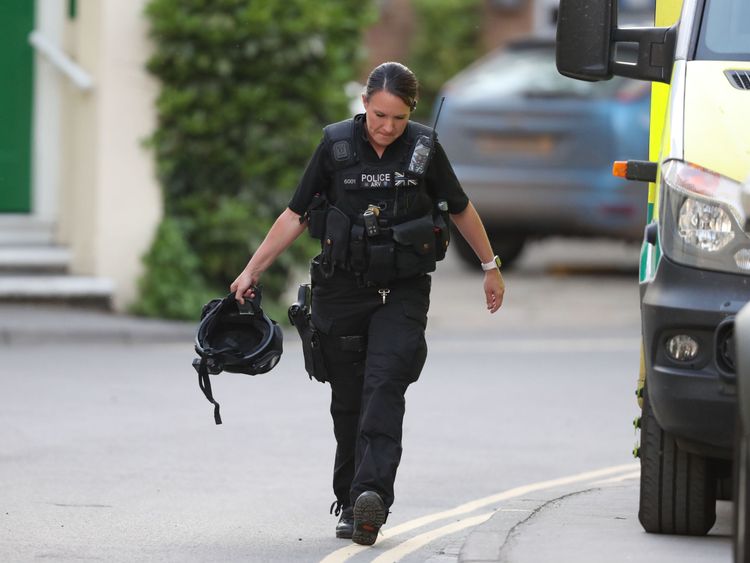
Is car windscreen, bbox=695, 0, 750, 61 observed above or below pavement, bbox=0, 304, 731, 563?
above

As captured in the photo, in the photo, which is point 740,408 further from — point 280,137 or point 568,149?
point 568,149

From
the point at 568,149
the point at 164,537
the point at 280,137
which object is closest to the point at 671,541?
the point at 164,537

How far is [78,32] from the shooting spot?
14.1 metres

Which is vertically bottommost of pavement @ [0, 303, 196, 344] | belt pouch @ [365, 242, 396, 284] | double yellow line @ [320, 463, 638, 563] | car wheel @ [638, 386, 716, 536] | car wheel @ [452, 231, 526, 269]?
car wheel @ [452, 231, 526, 269]

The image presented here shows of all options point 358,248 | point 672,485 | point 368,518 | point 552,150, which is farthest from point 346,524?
point 552,150

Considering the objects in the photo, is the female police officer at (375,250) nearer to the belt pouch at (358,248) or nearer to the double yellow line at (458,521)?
the belt pouch at (358,248)


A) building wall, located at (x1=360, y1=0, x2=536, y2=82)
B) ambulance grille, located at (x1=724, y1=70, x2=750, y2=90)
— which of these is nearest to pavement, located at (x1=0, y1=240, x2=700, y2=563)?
ambulance grille, located at (x1=724, y1=70, x2=750, y2=90)

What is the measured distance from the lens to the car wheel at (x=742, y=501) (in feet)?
15.7

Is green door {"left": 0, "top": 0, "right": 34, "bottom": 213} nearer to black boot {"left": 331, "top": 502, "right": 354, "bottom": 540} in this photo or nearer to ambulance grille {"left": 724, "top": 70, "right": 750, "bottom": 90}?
black boot {"left": 331, "top": 502, "right": 354, "bottom": 540}

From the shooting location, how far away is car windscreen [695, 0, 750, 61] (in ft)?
22.1

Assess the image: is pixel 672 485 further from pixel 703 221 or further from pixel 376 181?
pixel 376 181

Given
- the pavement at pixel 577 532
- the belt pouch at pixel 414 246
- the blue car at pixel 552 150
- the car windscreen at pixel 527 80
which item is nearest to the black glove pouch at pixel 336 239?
the belt pouch at pixel 414 246

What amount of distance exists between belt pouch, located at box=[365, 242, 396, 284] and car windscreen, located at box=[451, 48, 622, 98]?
11.0m

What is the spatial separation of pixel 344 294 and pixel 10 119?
7617 millimetres
